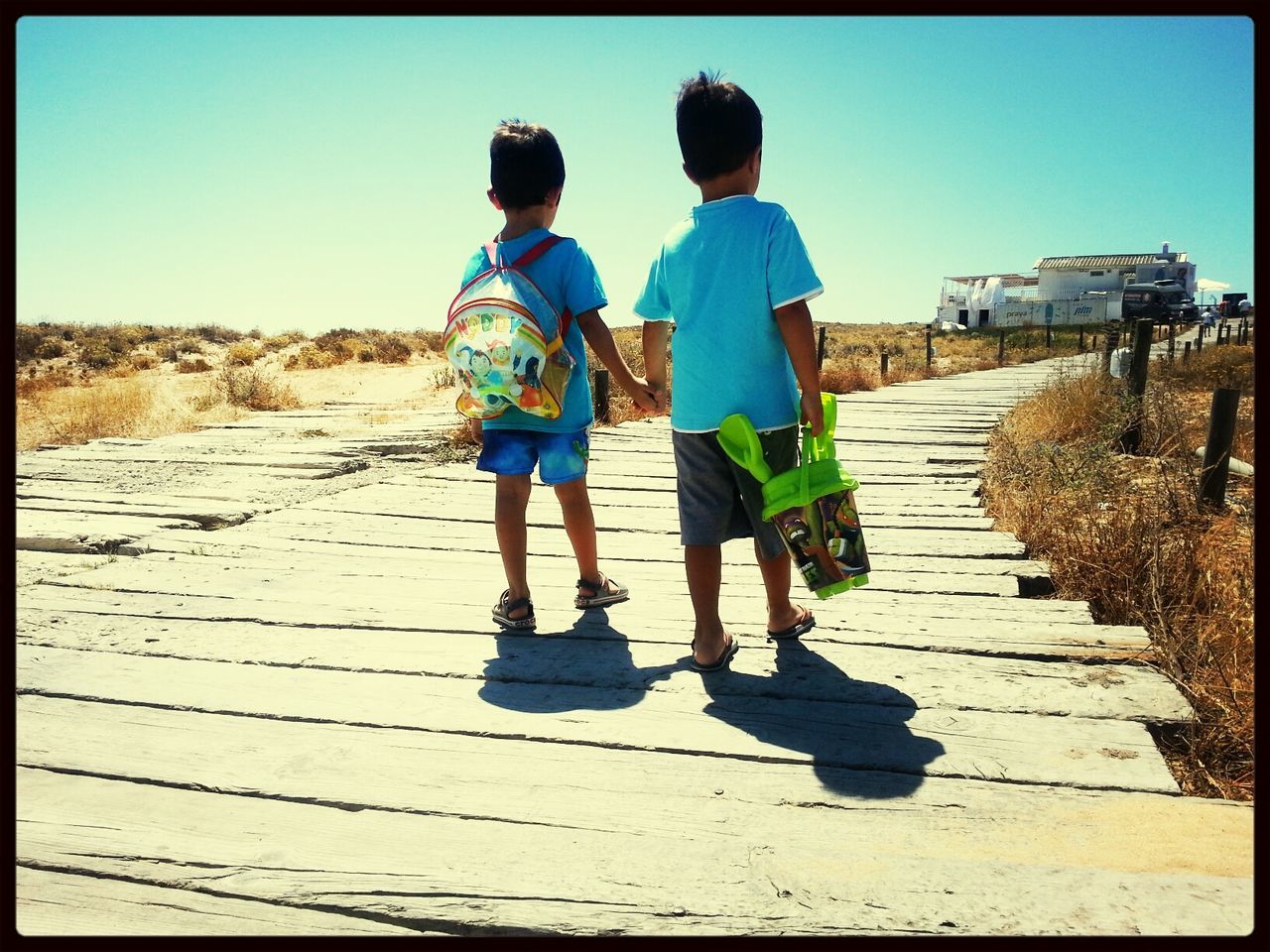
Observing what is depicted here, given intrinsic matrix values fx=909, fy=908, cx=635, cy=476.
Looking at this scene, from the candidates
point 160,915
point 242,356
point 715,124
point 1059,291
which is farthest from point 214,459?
point 1059,291

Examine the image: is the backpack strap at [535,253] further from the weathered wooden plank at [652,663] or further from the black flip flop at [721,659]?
the black flip flop at [721,659]

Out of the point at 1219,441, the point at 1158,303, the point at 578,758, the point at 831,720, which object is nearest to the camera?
the point at 578,758

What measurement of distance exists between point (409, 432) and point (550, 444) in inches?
226

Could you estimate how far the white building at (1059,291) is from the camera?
76062 mm

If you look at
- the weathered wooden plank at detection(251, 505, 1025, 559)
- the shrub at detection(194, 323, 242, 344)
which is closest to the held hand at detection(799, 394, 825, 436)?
the weathered wooden plank at detection(251, 505, 1025, 559)

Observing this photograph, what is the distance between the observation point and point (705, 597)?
2.94m

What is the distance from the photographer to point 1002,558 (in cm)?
407

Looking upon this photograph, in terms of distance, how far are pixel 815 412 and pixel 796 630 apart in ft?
2.57

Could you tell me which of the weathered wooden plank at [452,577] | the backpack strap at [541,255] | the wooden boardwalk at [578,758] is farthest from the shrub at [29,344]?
the backpack strap at [541,255]

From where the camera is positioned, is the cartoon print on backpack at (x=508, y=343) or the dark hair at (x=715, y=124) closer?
the dark hair at (x=715, y=124)

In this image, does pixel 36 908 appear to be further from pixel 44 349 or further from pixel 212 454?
pixel 44 349

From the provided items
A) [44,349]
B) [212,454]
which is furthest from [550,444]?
[44,349]

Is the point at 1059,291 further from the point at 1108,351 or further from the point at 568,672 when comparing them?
the point at 568,672

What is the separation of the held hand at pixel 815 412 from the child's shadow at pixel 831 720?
0.76 metres
